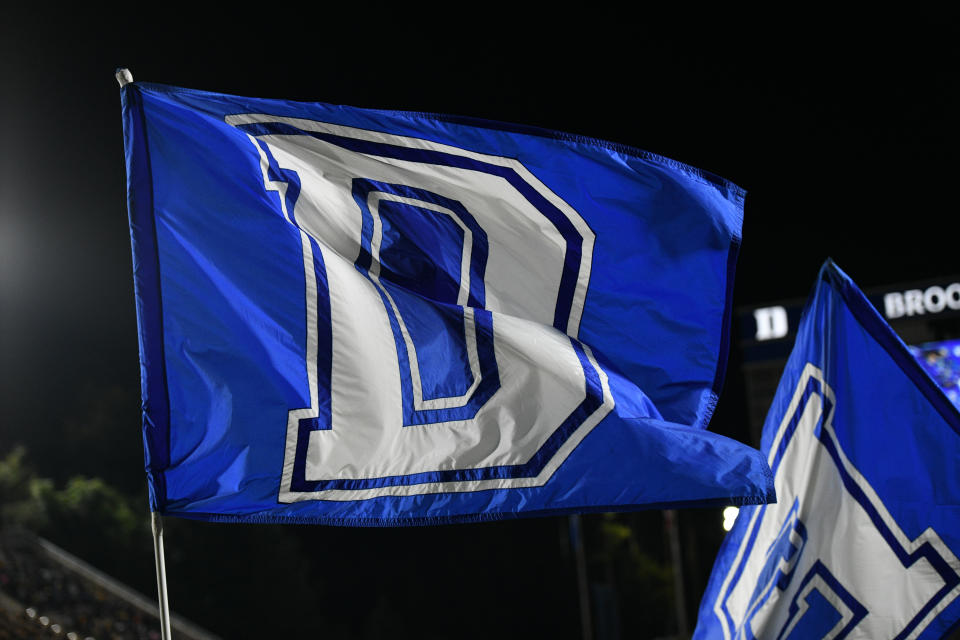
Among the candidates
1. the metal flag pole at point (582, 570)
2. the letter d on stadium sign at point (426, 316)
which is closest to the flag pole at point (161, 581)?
the letter d on stadium sign at point (426, 316)

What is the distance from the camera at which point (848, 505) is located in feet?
10.0

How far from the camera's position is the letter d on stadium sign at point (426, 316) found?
218cm

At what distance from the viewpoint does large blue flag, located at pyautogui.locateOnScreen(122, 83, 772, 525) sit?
2.12 metres

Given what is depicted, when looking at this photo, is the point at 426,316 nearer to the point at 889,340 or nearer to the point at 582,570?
the point at 889,340

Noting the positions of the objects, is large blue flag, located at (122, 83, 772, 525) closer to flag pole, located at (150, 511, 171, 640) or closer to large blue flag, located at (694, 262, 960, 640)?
flag pole, located at (150, 511, 171, 640)

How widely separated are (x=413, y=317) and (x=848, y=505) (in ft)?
4.95

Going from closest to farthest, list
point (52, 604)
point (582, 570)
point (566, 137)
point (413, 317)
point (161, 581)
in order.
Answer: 1. point (161, 581)
2. point (413, 317)
3. point (566, 137)
4. point (52, 604)
5. point (582, 570)

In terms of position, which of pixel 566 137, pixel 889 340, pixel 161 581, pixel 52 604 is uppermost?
pixel 566 137

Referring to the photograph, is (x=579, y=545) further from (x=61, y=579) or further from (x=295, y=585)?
(x=61, y=579)

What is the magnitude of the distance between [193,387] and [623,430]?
0.90m

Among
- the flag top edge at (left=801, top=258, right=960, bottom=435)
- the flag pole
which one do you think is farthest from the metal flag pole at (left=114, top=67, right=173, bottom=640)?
the flag top edge at (left=801, top=258, right=960, bottom=435)

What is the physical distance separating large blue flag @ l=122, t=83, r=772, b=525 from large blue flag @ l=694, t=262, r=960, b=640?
2.35 feet

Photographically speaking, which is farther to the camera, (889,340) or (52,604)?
(52,604)

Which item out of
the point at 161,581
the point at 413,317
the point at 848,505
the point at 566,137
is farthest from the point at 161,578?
the point at 848,505
